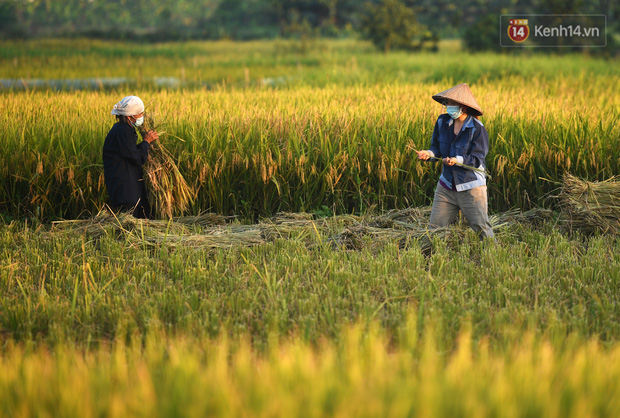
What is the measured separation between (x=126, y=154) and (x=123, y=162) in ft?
0.36

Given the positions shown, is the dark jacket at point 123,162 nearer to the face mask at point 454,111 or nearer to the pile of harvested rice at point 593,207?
the face mask at point 454,111

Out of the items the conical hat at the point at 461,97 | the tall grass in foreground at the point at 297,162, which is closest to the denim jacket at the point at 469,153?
the conical hat at the point at 461,97

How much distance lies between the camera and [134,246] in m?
3.90

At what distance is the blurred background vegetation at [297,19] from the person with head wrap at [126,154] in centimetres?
1676

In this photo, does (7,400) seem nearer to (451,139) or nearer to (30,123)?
(451,139)

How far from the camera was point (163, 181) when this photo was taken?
449 cm

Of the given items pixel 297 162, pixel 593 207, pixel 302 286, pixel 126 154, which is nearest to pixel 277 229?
pixel 297 162

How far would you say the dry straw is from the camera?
4504 millimetres

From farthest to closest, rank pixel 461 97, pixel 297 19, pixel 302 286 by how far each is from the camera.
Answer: pixel 297 19
pixel 461 97
pixel 302 286

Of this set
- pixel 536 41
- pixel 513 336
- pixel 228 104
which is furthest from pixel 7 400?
pixel 536 41

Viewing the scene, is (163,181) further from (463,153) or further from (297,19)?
(297,19)

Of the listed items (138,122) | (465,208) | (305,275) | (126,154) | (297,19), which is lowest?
(305,275)

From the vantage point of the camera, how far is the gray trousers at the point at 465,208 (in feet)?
13.1

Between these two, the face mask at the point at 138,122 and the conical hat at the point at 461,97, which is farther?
the face mask at the point at 138,122
